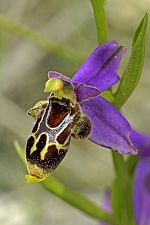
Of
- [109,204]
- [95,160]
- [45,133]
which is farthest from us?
[95,160]

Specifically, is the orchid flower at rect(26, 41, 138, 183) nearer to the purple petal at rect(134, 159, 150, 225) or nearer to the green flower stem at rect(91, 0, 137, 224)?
the green flower stem at rect(91, 0, 137, 224)

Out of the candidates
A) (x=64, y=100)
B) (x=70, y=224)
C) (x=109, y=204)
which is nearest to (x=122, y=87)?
(x=64, y=100)

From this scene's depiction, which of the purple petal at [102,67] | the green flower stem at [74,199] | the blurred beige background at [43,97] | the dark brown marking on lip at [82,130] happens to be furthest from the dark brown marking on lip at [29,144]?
the blurred beige background at [43,97]

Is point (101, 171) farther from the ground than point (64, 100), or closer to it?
closer to it

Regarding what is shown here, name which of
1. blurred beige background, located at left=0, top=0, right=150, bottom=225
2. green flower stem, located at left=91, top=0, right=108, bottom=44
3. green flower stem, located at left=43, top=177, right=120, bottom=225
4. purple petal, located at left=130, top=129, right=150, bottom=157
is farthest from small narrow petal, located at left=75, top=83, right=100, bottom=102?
blurred beige background, located at left=0, top=0, right=150, bottom=225

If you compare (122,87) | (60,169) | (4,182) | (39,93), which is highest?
(122,87)

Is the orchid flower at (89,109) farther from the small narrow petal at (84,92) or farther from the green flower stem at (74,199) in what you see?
the green flower stem at (74,199)

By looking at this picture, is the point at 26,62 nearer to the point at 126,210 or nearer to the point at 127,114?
the point at 127,114

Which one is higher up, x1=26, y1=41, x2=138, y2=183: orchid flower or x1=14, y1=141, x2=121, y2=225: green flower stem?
x1=26, y1=41, x2=138, y2=183: orchid flower
